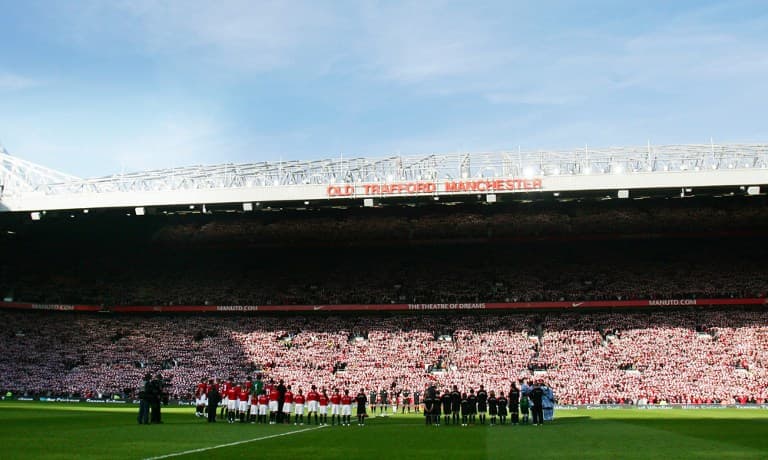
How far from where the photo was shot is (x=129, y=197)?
54250mm

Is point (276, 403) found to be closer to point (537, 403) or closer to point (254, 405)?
point (254, 405)

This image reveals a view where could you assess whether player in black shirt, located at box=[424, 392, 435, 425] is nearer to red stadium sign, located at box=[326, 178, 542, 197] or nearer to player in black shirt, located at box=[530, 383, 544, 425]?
player in black shirt, located at box=[530, 383, 544, 425]

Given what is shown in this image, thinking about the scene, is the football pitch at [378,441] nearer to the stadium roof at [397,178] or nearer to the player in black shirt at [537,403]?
the player in black shirt at [537,403]

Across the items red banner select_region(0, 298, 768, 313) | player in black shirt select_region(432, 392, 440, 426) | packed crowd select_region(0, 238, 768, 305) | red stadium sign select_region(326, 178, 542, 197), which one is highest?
red stadium sign select_region(326, 178, 542, 197)

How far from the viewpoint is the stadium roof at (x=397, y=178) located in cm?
4931

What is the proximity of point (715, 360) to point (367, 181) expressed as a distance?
23587mm

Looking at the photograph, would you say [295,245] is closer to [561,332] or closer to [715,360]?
[561,332]

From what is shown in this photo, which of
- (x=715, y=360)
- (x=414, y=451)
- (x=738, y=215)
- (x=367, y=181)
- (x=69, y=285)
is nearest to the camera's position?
(x=414, y=451)

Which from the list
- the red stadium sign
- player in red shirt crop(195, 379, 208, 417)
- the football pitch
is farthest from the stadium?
the football pitch

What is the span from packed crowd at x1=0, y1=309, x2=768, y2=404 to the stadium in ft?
0.54

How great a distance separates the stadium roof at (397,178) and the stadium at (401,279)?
0.43 ft

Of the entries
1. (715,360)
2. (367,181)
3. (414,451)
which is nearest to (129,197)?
(367,181)

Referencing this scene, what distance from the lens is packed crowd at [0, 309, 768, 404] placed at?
46.2 meters

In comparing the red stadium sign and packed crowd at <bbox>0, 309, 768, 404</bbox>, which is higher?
the red stadium sign
